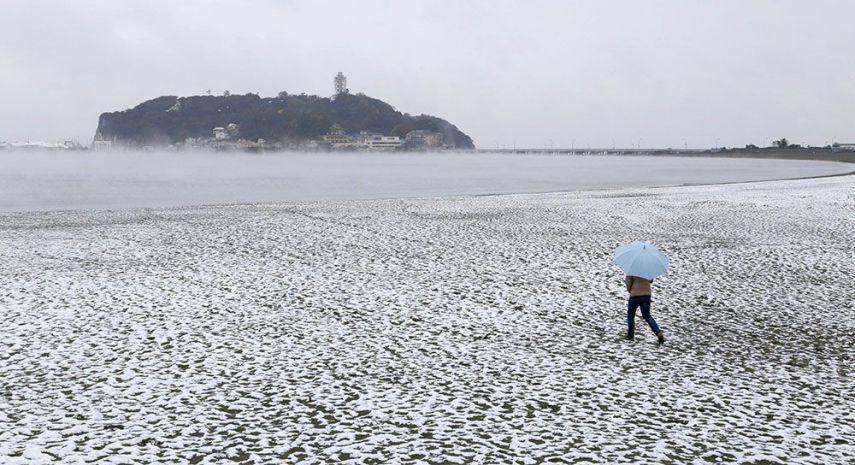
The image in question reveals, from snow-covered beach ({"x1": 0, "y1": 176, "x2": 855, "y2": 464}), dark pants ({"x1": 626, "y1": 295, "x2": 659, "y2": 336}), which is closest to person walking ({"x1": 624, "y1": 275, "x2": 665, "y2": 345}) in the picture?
dark pants ({"x1": 626, "y1": 295, "x2": 659, "y2": 336})

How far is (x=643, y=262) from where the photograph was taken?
1206cm

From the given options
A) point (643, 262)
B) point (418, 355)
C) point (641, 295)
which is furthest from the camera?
point (641, 295)

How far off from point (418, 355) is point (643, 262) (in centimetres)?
465

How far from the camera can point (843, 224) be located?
32.7m

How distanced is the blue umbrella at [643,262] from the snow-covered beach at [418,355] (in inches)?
67.2

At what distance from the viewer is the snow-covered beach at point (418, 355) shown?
28.6 ft

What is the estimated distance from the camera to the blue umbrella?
39.4 ft

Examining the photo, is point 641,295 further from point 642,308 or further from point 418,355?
point 418,355

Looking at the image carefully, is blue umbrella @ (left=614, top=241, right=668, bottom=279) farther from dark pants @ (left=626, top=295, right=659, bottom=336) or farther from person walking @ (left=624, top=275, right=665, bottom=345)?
dark pants @ (left=626, top=295, right=659, bottom=336)

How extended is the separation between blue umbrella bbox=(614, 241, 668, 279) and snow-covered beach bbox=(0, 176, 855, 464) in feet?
5.60

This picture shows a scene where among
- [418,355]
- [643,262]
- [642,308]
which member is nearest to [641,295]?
[642,308]

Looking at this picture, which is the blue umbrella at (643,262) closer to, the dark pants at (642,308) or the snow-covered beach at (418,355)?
the dark pants at (642,308)

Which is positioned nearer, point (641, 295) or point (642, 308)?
point (641, 295)

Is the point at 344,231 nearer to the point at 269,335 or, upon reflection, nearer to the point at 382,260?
the point at 382,260
